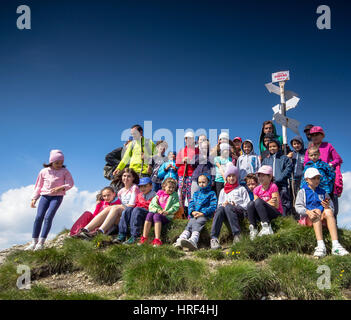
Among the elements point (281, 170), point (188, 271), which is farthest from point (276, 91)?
point (188, 271)

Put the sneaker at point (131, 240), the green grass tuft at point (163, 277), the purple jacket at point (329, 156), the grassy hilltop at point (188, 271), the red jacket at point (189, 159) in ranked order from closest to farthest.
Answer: the grassy hilltop at point (188, 271) < the green grass tuft at point (163, 277) < the sneaker at point (131, 240) < the purple jacket at point (329, 156) < the red jacket at point (189, 159)

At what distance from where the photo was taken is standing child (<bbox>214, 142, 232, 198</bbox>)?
9060 mm

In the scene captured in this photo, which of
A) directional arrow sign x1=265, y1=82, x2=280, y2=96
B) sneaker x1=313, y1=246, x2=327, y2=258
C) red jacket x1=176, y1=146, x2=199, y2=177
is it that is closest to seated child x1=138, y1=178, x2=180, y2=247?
red jacket x1=176, y1=146, x2=199, y2=177

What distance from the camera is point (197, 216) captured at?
750 cm

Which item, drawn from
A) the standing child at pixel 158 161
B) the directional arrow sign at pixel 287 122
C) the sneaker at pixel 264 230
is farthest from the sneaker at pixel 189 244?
the directional arrow sign at pixel 287 122

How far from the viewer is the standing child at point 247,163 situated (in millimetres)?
9109

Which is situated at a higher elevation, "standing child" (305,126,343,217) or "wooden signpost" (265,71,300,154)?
"wooden signpost" (265,71,300,154)

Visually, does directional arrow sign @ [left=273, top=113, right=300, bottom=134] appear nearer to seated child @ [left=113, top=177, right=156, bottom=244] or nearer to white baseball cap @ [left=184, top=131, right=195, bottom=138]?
white baseball cap @ [left=184, top=131, right=195, bottom=138]

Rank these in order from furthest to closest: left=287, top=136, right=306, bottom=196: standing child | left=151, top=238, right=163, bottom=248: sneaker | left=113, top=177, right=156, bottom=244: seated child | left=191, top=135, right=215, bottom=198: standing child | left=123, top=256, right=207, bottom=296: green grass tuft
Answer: left=191, top=135, right=215, bottom=198: standing child → left=287, top=136, right=306, bottom=196: standing child → left=113, top=177, right=156, bottom=244: seated child → left=151, top=238, right=163, bottom=248: sneaker → left=123, top=256, right=207, bottom=296: green grass tuft

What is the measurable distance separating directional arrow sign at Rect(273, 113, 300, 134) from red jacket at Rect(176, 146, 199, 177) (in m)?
3.01

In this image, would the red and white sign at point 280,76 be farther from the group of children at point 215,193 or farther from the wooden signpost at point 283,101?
the group of children at point 215,193

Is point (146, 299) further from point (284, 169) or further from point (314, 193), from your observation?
point (284, 169)

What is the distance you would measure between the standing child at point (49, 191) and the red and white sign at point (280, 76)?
8.38 m
